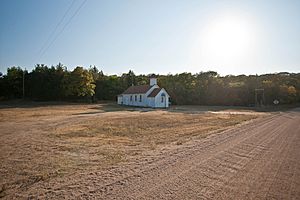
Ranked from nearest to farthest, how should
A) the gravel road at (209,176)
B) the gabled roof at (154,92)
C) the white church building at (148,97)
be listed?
the gravel road at (209,176)
the white church building at (148,97)
the gabled roof at (154,92)

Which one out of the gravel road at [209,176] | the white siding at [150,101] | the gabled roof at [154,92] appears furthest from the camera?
the gabled roof at [154,92]

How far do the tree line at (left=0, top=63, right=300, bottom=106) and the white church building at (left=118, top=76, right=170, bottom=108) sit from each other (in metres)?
10.0

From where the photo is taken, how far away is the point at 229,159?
8.23 meters

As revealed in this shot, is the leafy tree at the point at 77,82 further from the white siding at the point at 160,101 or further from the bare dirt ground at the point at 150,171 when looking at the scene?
the bare dirt ground at the point at 150,171

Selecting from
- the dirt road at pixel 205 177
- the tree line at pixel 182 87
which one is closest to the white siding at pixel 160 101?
the tree line at pixel 182 87

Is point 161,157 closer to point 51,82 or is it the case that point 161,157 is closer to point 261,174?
point 261,174

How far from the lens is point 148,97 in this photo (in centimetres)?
5225

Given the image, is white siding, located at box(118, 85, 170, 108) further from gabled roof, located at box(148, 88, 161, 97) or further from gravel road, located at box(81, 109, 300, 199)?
gravel road, located at box(81, 109, 300, 199)

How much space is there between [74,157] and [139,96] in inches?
1816

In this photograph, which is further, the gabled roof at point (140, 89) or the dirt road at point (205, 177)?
the gabled roof at point (140, 89)

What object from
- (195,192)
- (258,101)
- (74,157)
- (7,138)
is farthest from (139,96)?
(195,192)

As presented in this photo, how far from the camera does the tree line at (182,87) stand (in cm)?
5506

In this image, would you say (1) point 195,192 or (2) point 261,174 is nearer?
(1) point 195,192

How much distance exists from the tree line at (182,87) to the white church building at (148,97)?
10.0 metres
